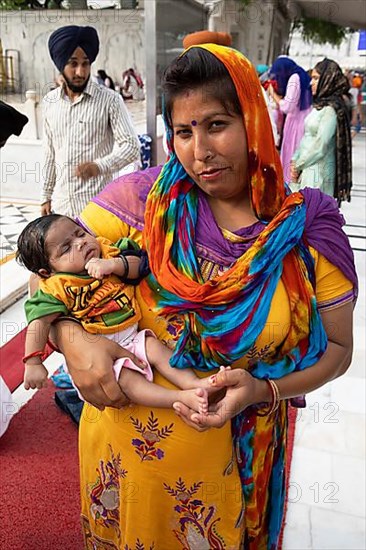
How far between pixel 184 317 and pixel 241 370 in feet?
0.48

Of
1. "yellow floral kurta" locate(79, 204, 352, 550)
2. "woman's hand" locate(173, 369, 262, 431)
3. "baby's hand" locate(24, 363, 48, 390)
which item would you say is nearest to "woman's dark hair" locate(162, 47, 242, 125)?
"yellow floral kurta" locate(79, 204, 352, 550)

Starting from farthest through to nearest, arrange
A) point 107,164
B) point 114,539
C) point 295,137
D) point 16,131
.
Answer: point 295,137
point 107,164
point 16,131
point 114,539

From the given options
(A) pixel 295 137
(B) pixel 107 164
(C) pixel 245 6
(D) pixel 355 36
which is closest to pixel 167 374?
(B) pixel 107 164

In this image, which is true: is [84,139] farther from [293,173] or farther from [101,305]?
[293,173]

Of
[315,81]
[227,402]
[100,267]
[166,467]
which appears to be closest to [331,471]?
[166,467]

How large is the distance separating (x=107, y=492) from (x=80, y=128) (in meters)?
1.66

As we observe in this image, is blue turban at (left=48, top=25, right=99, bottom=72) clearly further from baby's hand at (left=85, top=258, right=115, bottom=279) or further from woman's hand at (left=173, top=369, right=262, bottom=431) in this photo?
woman's hand at (left=173, top=369, right=262, bottom=431)

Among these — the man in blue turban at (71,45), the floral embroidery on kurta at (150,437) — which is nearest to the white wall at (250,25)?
the man in blue turban at (71,45)

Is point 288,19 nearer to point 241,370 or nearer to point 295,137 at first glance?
point 295,137

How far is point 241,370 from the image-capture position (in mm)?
875

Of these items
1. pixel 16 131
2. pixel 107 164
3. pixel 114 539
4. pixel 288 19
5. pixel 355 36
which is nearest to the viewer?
pixel 114 539

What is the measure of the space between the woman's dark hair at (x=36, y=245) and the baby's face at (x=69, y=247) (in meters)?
0.01

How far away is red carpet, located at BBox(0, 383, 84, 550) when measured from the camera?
1.63 metres

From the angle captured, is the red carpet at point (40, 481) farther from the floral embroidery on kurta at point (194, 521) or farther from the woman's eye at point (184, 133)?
the woman's eye at point (184, 133)
